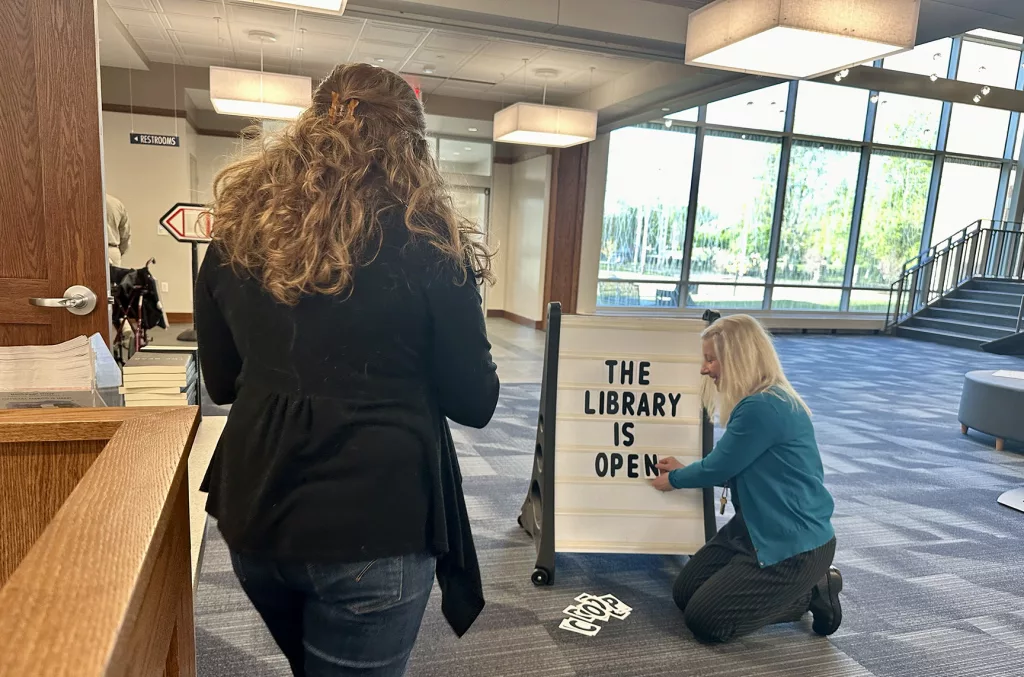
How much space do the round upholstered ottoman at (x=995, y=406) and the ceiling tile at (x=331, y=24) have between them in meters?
6.18

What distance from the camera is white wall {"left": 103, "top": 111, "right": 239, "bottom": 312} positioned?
28.3ft

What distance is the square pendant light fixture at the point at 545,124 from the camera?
23.5 ft

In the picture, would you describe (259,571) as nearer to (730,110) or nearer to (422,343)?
(422,343)

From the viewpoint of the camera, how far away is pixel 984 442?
16.9 ft

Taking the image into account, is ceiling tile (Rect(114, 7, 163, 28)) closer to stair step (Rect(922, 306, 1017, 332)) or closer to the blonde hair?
the blonde hair

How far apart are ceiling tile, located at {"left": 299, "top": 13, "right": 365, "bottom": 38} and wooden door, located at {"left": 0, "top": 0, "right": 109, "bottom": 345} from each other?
478cm

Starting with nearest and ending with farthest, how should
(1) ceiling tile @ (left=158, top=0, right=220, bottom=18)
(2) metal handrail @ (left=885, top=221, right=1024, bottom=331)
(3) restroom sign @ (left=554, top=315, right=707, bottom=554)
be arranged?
1. (3) restroom sign @ (left=554, top=315, right=707, bottom=554)
2. (1) ceiling tile @ (left=158, top=0, right=220, bottom=18)
3. (2) metal handrail @ (left=885, top=221, right=1024, bottom=331)

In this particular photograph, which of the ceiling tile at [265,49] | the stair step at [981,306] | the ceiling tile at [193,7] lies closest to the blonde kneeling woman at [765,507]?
the ceiling tile at [193,7]

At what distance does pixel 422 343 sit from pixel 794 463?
5.74 feet

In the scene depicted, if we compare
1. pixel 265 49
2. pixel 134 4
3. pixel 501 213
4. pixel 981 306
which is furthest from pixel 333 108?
pixel 981 306

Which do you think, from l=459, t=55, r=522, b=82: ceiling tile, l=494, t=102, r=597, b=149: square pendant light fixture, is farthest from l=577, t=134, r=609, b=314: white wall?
l=494, t=102, r=597, b=149: square pendant light fixture

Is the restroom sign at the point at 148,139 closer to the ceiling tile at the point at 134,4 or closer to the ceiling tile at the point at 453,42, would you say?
the ceiling tile at the point at 134,4

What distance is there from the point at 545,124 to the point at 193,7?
11.6ft

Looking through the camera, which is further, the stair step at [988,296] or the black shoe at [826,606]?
the stair step at [988,296]
